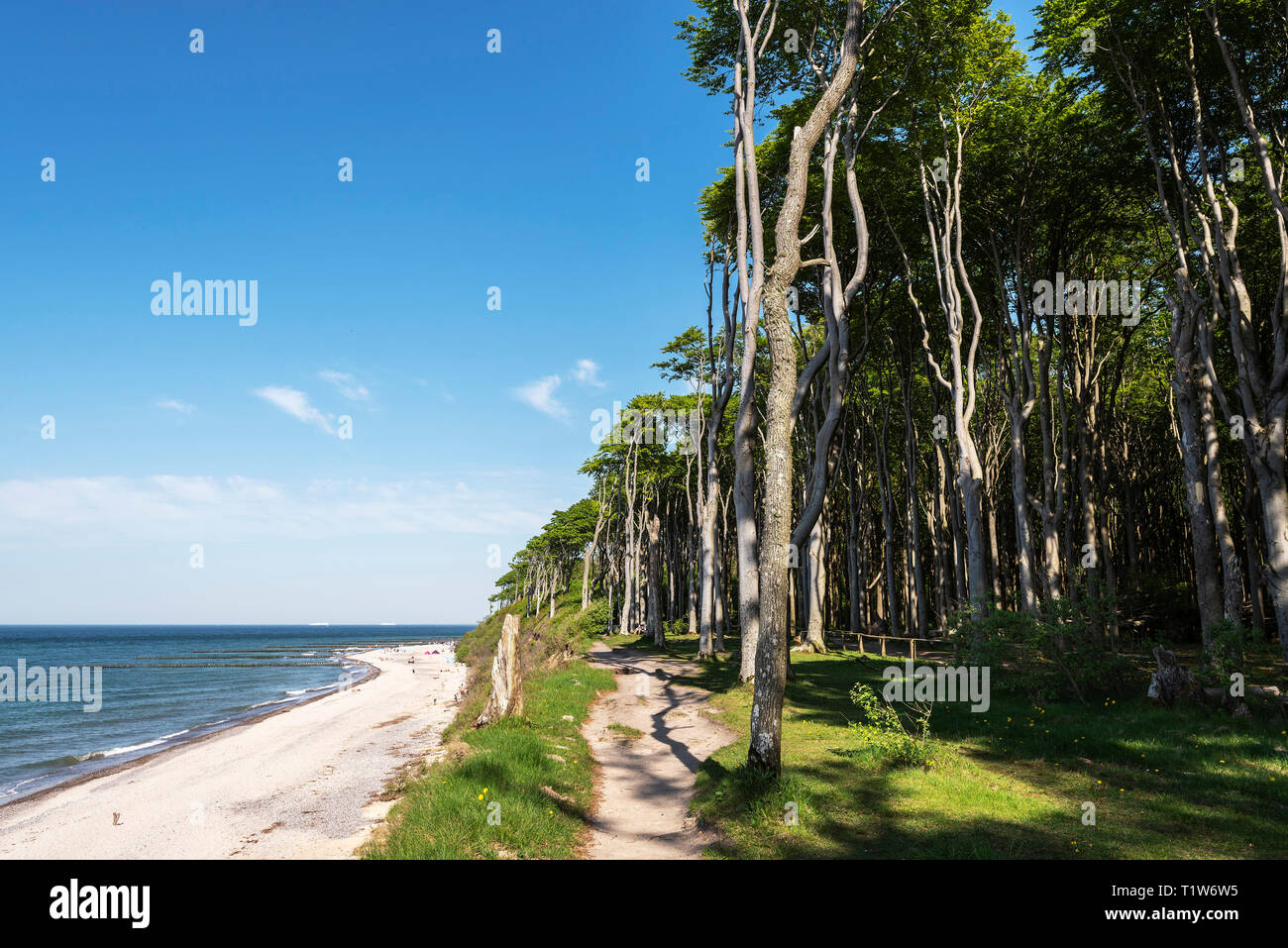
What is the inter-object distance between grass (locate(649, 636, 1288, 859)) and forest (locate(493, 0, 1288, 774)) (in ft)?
3.26

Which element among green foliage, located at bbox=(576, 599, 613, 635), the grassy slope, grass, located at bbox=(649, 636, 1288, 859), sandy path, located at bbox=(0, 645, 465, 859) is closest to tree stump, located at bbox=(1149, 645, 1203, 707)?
grass, located at bbox=(649, 636, 1288, 859)

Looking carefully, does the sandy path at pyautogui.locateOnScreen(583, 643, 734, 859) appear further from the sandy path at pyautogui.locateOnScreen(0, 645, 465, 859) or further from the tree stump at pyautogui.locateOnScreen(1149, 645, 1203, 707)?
the tree stump at pyautogui.locateOnScreen(1149, 645, 1203, 707)

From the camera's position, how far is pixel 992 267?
21.7m

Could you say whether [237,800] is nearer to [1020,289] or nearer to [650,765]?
[650,765]

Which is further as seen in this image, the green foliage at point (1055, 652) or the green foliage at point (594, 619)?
the green foliage at point (594, 619)

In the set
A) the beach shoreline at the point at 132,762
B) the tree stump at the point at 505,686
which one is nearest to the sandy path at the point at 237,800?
the beach shoreline at the point at 132,762

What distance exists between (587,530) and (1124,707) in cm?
4866

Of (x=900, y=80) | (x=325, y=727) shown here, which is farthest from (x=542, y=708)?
(x=900, y=80)

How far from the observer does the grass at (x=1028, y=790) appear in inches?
246

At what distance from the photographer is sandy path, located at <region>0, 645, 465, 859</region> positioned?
35.6 feet

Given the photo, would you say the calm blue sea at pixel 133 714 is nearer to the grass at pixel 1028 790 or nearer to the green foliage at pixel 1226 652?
the grass at pixel 1028 790

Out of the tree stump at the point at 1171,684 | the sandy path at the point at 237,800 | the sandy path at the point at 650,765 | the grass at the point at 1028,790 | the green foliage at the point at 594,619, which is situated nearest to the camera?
the grass at the point at 1028,790

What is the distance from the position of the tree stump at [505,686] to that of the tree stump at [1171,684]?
11802mm

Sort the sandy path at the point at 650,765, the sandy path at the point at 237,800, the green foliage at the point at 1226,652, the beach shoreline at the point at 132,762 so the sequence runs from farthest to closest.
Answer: the beach shoreline at the point at 132,762 < the sandy path at the point at 237,800 < the green foliage at the point at 1226,652 < the sandy path at the point at 650,765
